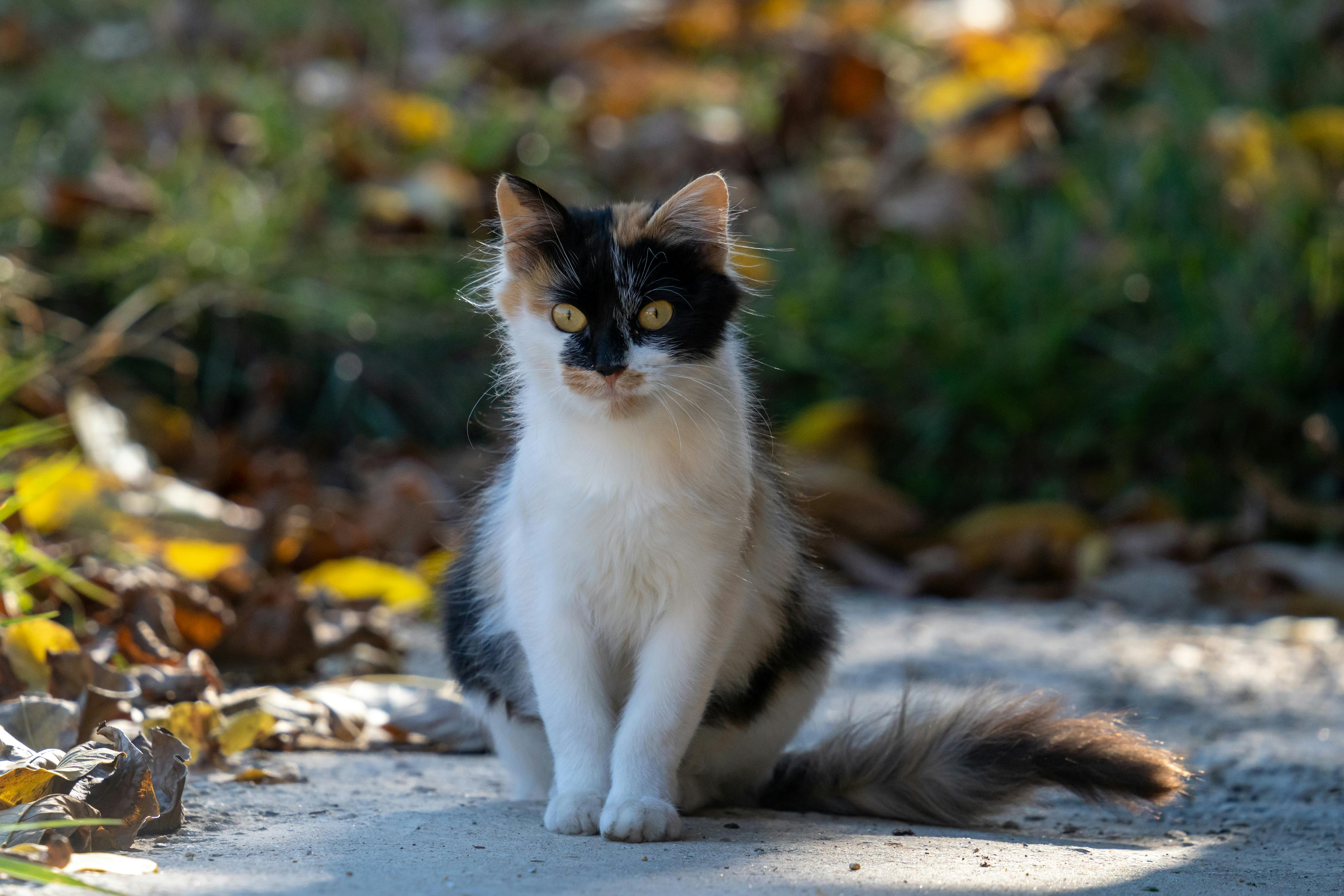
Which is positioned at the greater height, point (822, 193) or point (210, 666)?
point (822, 193)

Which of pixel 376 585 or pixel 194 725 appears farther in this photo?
pixel 376 585

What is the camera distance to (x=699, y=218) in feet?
7.38

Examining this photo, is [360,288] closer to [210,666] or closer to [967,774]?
[210,666]

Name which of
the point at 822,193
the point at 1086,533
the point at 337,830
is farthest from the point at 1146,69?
the point at 337,830

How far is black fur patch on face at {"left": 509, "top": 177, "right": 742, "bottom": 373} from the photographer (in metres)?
2.11

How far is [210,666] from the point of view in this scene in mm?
2754

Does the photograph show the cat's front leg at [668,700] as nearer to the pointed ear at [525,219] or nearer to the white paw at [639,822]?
the white paw at [639,822]

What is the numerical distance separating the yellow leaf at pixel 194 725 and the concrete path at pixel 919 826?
0.12 meters

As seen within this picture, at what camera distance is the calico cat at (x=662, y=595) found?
210 cm

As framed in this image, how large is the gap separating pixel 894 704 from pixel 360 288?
12.8ft

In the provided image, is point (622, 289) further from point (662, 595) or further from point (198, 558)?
point (198, 558)

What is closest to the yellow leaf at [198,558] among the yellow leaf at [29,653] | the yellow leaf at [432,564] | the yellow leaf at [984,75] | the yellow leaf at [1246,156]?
the yellow leaf at [432,564]

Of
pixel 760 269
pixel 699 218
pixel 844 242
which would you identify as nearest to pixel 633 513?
pixel 699 218

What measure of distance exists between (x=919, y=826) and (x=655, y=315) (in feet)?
3.44
